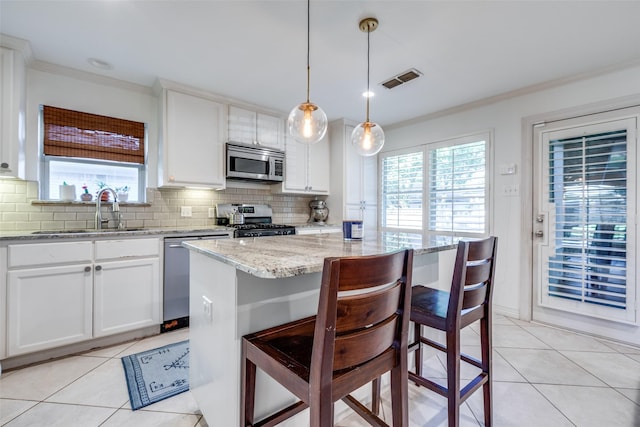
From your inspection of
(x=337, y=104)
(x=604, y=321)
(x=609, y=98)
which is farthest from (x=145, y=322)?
(x=609, y=98)

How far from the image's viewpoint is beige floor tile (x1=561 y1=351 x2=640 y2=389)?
6.28ft

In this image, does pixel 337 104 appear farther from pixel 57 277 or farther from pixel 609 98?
pixel 57 277

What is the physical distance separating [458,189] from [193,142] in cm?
313

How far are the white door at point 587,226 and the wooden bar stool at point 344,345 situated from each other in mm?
2673

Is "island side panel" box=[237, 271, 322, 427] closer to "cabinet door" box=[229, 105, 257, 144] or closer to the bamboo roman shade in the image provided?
"cabinet door" box=[229, 105, 257, 144]

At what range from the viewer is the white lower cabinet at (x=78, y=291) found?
2.01m

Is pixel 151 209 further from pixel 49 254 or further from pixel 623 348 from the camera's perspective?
pixel 623 348

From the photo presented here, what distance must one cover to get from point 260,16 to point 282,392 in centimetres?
225

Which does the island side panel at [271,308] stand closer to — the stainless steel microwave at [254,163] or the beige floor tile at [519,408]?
the beige floor tile at [519,408]

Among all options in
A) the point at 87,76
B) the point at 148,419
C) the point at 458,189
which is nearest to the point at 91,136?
the point at 87,76

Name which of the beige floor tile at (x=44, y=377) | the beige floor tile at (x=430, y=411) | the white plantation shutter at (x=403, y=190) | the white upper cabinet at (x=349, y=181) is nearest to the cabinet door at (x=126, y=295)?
the beige floor tile at (x=44, y=377)

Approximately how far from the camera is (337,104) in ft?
11.5

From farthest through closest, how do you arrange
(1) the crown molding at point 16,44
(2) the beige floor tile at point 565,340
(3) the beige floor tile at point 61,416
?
1. (2) the beige floor tile at point 565,340
2. (1) the crown molding at point 16,44
3. (3) the beige floor tile at point 61,416

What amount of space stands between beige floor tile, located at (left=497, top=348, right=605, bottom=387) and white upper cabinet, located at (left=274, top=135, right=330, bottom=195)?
280cm
